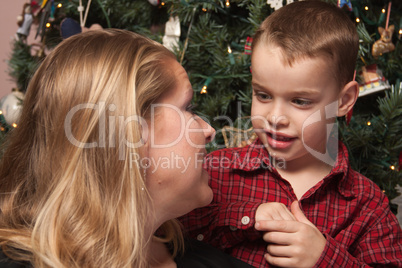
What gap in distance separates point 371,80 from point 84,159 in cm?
104

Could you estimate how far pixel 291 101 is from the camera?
105 cm

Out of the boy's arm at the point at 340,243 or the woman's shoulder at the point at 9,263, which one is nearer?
the woman's shoulder at the point at 9,263

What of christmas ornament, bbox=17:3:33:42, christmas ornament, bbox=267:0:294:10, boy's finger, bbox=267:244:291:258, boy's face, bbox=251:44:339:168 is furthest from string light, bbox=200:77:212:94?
christmas ornament, bbox=17:3:33:42

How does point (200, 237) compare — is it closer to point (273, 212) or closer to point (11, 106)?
point (273, 212)

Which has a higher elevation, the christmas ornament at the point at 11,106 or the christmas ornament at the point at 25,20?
the christmas ornament at the point at 25,20

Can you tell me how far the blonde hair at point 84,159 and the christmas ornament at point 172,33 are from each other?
0.75 metres

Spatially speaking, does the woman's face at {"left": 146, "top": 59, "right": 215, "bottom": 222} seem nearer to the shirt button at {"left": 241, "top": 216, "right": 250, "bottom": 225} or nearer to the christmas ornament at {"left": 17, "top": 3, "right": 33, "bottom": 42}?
the shirt button at {"left": 241, "top": 216, "right": 250, "bottom": 225}

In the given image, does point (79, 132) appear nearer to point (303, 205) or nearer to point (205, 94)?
point (303, 205)

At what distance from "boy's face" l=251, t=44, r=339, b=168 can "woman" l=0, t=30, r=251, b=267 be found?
264mm

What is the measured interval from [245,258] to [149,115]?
20.1 inches

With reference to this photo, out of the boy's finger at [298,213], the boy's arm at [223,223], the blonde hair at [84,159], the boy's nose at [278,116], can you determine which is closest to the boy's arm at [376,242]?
the boy's finger at [298,213]

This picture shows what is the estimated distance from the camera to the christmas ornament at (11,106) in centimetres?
163

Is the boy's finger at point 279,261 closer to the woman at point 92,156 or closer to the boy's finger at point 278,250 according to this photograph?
the boy's finger at point 278,250

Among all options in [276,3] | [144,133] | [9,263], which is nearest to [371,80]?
[276,3]
